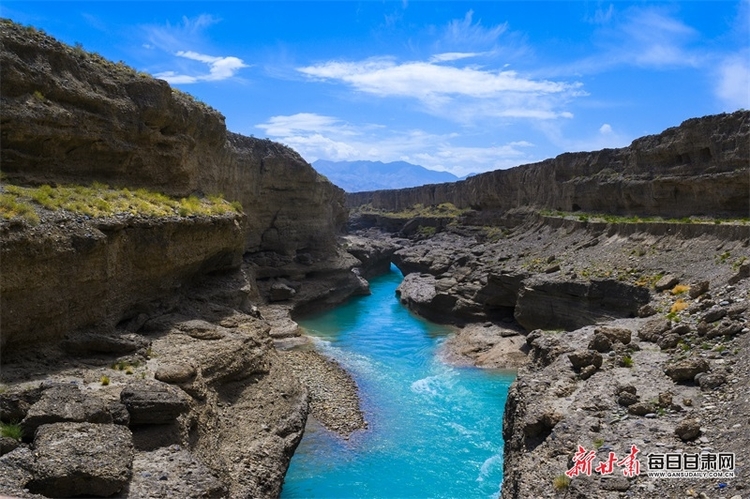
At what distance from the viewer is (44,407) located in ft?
42.9

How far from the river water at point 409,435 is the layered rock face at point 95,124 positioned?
45.7 feet

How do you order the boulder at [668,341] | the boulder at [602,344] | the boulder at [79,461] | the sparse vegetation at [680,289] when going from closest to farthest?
the boulder at [79,461], the boulder at [668,341], the boulder at [602,344], the sparse vegetation at [680,289]

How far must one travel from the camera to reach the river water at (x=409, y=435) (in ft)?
67.2

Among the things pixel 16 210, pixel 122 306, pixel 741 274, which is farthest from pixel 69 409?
pixel 741 274

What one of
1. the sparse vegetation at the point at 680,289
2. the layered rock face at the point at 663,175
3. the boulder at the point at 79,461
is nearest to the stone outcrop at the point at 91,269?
the boulder at the point at 79,461

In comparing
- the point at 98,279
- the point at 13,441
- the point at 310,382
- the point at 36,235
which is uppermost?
the point at 36,235

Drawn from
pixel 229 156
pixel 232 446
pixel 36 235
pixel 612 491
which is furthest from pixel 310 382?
pixel 229 156

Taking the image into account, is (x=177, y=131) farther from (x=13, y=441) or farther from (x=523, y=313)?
(x=523, y=313)

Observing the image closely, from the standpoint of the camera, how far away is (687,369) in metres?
16.5

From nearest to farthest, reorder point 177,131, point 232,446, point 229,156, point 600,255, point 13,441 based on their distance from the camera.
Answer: point 13,441 → point 232,446 → point 177,131 → point 600,255 → point 229,156

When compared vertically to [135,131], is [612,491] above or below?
below

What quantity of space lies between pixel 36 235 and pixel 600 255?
3160 centimetres

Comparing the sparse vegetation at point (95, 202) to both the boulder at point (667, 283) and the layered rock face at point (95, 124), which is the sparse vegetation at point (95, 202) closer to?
the layered rock face at point (95, 124)

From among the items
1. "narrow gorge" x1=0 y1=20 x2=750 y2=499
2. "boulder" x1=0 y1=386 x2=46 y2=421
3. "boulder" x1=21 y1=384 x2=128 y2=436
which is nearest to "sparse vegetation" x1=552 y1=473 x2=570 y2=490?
"narrow gorge" x1=0 y1=20 x2=750 y2=499
